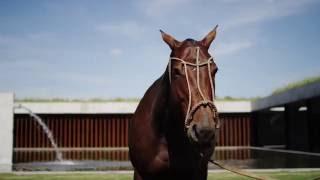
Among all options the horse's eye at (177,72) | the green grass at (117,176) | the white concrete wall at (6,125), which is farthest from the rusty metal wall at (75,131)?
the horse's eye at (177,72)

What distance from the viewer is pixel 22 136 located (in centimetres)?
3381

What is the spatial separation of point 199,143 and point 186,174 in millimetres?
677

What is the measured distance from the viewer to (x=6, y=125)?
2067 cm

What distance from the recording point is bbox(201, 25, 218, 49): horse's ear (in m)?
3.10

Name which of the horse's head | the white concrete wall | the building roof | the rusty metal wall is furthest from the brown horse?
the rusty metal wall

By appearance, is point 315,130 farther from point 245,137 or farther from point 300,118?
point 245,137

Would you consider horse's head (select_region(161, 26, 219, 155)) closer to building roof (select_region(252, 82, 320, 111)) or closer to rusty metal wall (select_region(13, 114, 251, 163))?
building roof (select_region(252, 82, 320, 111))

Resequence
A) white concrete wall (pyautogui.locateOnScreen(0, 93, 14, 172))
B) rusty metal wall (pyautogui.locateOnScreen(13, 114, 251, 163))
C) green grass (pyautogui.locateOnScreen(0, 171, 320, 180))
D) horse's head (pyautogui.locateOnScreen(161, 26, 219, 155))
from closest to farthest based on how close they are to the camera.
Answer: horse's head (pyautogui.locateOnScreen(161, 26, 219, 155))
green grass (pyautogui.locateOnScreen(0, 171, 320, 180))
white concrete wall (pyautogui.locateOnScreen(0, 93, 14, 172))
rusty metal wall (pyautogui.locateOnScreen(13, 114, 251, 163))

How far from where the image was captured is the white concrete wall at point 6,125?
20062 mm

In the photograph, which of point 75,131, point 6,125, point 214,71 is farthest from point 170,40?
point 75,131

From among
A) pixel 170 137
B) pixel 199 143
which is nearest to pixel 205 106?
pixel 199 143

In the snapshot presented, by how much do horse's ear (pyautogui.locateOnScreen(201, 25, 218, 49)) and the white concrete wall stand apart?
60.3 ft

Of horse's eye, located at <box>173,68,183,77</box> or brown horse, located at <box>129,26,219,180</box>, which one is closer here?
brown horse, located at <box>129,26,219,180</box>

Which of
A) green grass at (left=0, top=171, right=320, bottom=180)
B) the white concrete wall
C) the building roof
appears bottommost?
green grass at (left=0, top=171, right=320, bottom=180)
